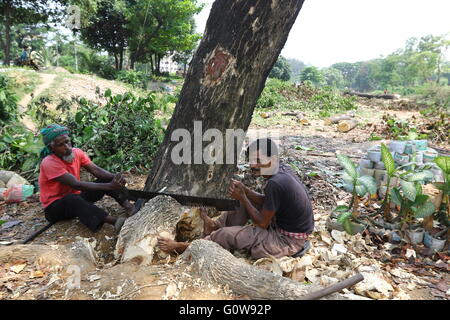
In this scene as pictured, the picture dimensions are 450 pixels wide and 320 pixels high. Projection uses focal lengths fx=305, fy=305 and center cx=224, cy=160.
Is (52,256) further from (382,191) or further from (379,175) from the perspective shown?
(379,175)

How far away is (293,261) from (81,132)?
3.80 m

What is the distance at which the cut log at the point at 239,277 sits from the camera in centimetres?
190

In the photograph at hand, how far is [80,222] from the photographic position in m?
3.24

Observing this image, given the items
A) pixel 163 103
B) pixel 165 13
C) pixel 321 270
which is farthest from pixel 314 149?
pixel 165 13

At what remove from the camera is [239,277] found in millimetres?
2031

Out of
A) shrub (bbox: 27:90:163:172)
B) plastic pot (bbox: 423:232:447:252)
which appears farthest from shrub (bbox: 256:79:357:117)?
plastic pot (bbox: 423:232:447:252)

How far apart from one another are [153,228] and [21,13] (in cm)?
1898

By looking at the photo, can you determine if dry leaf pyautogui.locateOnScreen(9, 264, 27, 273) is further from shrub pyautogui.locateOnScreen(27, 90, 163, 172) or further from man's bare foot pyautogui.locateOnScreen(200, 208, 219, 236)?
shrub pyautogui.locateOnScreen(27, 90, 163, 172)

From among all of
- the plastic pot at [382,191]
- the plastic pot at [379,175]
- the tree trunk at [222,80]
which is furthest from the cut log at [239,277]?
the plastic pot at [379,175]

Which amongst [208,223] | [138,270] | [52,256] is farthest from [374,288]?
[52,256]

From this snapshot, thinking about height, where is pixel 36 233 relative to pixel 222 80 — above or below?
below

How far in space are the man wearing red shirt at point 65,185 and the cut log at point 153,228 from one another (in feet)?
1.54

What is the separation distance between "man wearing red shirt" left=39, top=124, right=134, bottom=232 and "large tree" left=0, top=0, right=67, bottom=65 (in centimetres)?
1667

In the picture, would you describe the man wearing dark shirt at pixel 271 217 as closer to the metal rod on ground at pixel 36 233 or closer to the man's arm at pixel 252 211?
the man's arm at pixel 252 211
